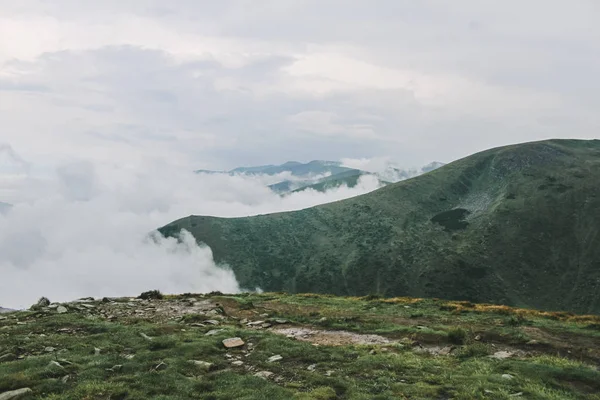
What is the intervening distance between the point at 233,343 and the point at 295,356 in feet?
11.4

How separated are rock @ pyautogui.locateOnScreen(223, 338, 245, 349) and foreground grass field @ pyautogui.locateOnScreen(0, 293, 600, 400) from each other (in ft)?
0.97

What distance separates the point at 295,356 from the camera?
1984 cm

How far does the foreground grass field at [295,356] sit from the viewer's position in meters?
15.3

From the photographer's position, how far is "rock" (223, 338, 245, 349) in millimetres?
21031

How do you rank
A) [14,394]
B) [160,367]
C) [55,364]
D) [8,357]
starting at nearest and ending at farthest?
[14,394] < [55,364] < [160,367] < [8,357]

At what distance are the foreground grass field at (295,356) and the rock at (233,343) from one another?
0.97ft

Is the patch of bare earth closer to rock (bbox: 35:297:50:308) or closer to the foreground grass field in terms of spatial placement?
the foreground grass field

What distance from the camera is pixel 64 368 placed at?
55.2 feet

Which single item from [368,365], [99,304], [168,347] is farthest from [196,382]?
[99,304]

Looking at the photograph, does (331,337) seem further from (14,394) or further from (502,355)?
(14,394)

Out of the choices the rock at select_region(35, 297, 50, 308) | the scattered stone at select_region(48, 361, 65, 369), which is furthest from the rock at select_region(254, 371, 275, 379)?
the rock at select_region(35, 297, 50, 308)

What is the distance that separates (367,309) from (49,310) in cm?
2505

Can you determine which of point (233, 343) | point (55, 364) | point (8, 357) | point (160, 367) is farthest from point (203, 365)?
point (8, 357)

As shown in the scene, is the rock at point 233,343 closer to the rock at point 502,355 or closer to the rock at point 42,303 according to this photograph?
the rock at point 502,355
